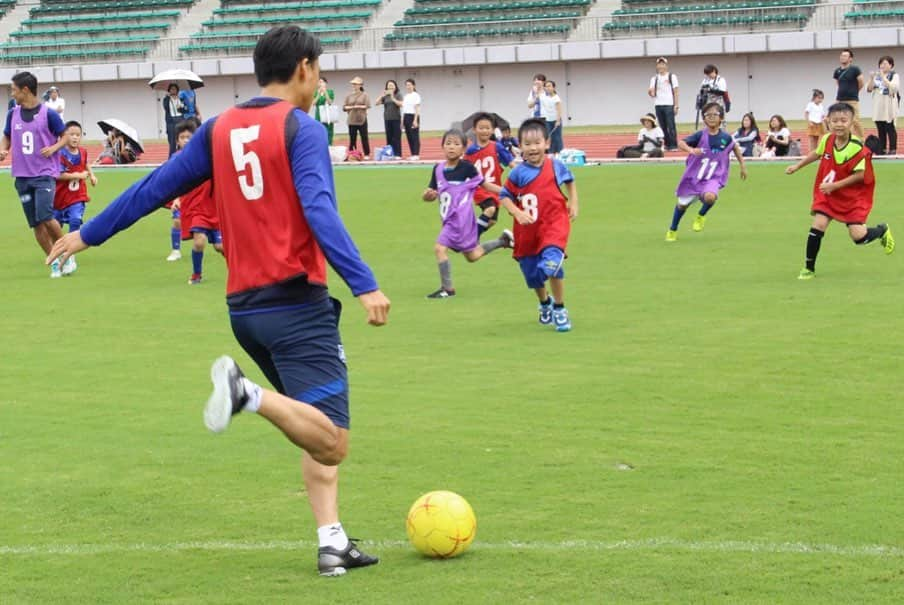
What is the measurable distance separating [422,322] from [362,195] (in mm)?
12456

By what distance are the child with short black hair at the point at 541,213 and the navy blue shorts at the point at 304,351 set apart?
6246mm

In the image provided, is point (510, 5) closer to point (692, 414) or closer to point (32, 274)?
point (32, 274)

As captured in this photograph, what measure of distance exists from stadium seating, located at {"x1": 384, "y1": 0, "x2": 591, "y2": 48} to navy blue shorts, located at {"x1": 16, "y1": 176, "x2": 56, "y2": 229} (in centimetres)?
2843

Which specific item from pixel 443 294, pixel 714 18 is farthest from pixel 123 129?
pixel 443 294

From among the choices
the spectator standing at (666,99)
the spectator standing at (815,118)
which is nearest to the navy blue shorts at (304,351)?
the spectator standing at (815,118)

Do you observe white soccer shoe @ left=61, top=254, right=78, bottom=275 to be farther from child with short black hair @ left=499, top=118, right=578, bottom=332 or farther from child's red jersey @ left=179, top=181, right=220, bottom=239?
child with short black hair @ left=499, top=118, right=578, bottom=332

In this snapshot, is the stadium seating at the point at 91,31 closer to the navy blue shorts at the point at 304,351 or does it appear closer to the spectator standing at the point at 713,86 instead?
the spectator standing at the point at 713,86

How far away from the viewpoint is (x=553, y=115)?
100 ft

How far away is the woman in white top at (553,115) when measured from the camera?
3011 centimetres

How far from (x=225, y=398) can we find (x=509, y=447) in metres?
2.88

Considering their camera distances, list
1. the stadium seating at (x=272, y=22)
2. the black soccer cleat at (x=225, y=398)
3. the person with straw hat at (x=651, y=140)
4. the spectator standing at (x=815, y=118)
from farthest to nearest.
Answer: the stadium seating at (x=272, y=22) < the person with straw hat at (x=651, y=140) < the spectator standing at (x=815, y=118) < the black soccer cleat at (x=225, y=398)

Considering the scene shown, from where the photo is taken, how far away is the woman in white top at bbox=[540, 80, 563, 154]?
3011 centimetres

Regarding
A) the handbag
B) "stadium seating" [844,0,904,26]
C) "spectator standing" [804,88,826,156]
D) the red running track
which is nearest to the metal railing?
"stadium seating" [844,0,904,26]

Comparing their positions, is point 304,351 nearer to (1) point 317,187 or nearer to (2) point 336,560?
(1) point 317,187
